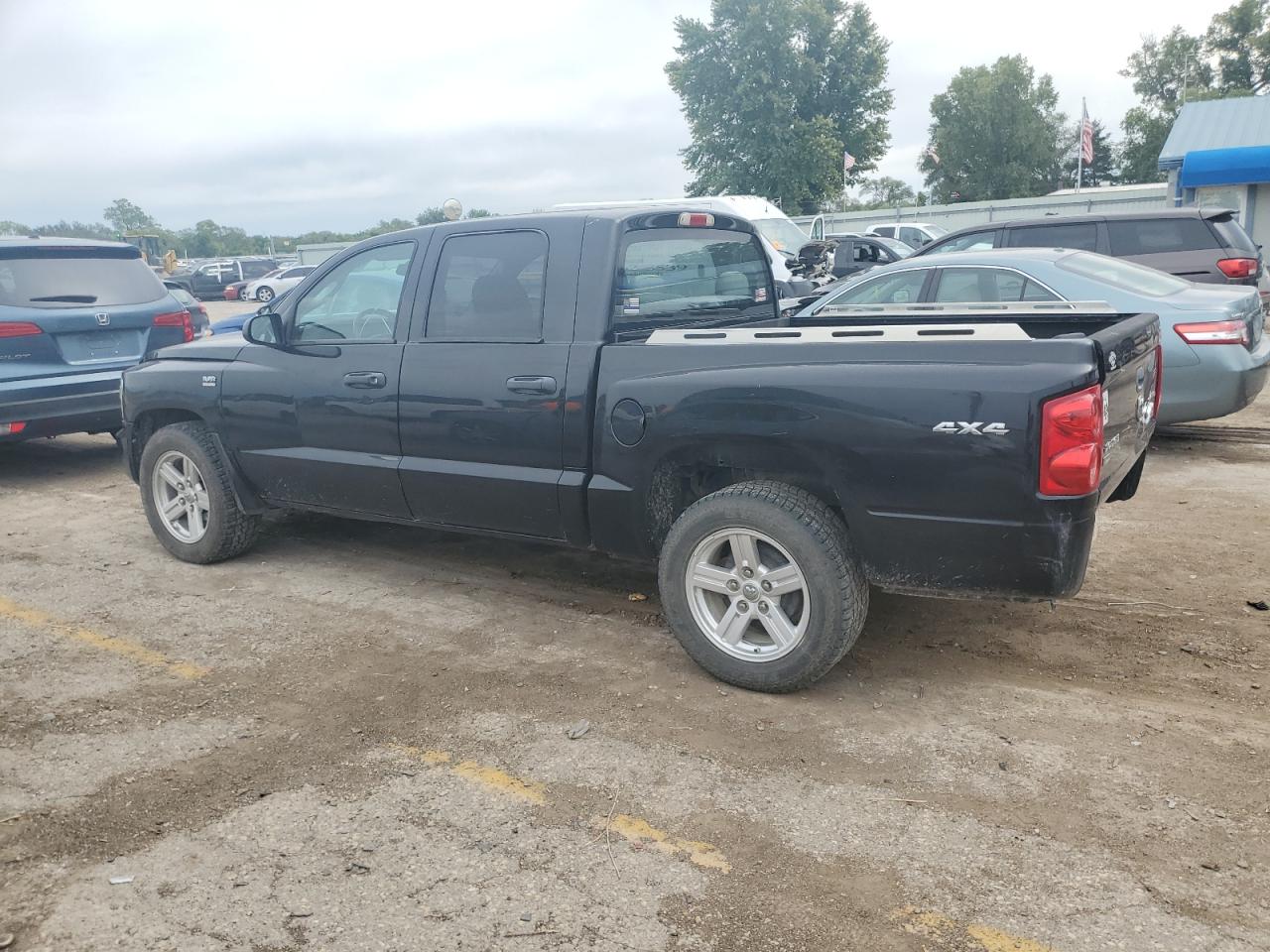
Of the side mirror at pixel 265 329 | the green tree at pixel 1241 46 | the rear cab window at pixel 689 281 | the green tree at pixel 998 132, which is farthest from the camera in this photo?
the green tree at pixel 998 132

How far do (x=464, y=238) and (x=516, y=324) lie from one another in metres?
0.60

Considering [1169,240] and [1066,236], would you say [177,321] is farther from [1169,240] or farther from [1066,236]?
[1169,240]

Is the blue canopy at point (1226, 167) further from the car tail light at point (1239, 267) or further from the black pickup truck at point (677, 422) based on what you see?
the black pickup truck at point (677, 422)

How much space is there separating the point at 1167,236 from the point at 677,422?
7068 millimetres

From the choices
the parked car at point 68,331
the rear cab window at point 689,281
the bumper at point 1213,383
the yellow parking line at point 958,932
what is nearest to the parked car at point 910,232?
the bumper at point 1213,383

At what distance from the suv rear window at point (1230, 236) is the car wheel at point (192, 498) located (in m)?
8.42

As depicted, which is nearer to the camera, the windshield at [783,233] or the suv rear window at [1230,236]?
the suv rear window at [1230,236]

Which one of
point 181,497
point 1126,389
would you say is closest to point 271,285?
point 181,497

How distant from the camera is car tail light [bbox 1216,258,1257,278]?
8953mm

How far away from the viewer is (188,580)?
5.53m

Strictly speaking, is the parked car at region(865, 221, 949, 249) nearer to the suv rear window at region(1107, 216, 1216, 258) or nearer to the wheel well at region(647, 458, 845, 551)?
the suv rear window at region(1107, 216, 1216, 258)

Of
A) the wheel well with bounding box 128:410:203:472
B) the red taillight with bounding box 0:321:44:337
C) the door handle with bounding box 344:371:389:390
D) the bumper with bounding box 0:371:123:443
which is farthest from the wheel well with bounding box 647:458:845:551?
the red taillight with bounding box 0:321:44:337

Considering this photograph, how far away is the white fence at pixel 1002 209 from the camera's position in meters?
29.5

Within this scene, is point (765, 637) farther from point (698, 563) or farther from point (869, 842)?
point (869, 842)
